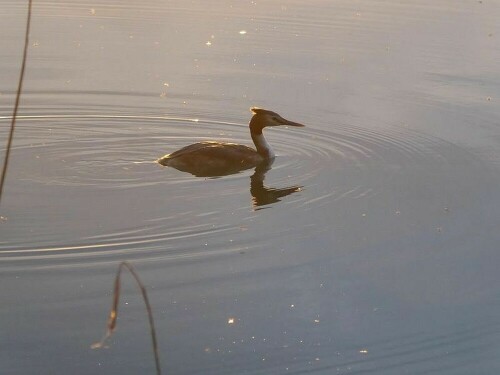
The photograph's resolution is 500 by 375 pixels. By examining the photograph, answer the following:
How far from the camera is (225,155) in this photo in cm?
1098

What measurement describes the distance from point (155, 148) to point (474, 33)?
654cm

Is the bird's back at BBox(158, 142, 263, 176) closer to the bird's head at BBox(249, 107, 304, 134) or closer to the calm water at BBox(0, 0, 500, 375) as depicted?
the calm water at BBox(0, 0, 500, 375)

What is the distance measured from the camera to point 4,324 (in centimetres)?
666

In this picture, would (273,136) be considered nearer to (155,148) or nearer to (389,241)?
(155,148)

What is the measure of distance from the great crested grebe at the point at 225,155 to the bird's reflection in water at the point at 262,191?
0.70 feet

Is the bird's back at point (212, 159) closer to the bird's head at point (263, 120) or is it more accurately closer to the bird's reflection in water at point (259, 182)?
the bird's reflection in water at point (259, 182)

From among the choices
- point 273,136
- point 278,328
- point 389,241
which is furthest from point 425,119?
point 278,328

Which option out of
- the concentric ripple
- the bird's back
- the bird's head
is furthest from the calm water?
the bird's head

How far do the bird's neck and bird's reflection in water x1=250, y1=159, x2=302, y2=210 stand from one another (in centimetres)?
32

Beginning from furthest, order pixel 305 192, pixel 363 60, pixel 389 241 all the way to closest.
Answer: pixel 363 60, pixel 305 192, pixel 389 241

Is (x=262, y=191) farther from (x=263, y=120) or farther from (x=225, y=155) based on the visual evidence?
(x=263, y=120)

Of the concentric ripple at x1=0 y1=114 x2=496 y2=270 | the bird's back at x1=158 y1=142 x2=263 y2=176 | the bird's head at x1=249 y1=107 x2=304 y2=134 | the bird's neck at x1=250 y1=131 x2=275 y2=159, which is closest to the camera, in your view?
the concentric ripple at x1=0 y1=114 x2=496 y2=270

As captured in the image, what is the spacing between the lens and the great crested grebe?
10.7m

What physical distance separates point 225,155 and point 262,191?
38.2 inches
